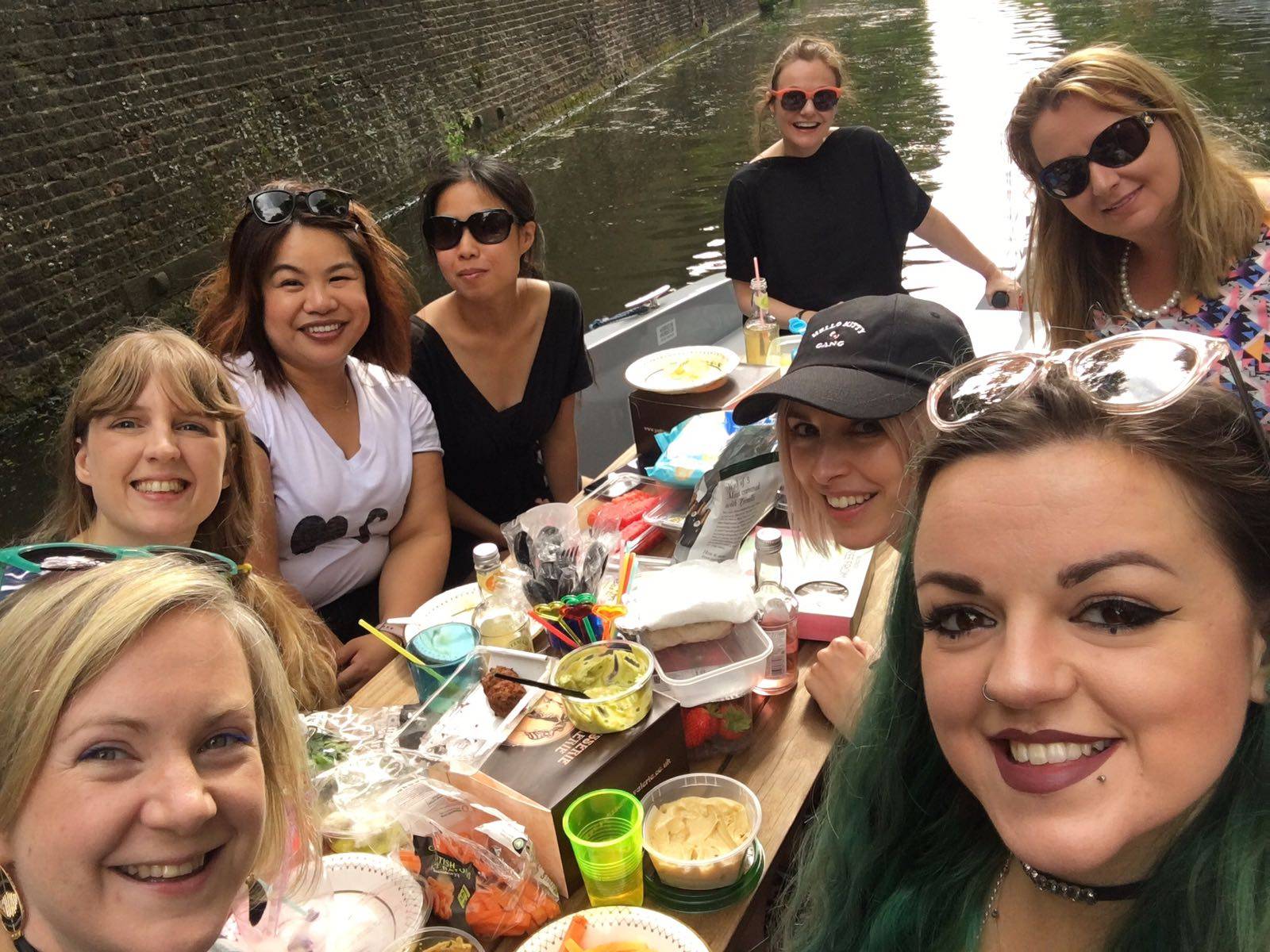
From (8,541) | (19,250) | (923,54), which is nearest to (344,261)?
(8,541)

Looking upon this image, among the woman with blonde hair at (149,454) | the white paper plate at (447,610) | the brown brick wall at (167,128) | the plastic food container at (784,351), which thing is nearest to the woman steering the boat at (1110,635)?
the white paper plate at (447,610)

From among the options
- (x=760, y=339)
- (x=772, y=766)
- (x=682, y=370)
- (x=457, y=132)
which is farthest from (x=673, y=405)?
(x=457, y=132)

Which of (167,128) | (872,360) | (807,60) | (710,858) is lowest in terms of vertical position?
(710,858)

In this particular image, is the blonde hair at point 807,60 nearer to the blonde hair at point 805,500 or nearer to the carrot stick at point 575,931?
the blonde hair at point 805,500

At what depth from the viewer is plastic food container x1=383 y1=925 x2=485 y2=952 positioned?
1.26 meters

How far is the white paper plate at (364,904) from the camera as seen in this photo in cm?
130

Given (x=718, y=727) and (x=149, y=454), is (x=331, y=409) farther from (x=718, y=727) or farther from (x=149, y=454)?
(x=718, y=727)

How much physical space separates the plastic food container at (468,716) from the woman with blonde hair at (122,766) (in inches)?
12.9

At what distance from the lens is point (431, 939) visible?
1308 millimetres

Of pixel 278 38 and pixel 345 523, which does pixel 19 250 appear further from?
pixel 345 523

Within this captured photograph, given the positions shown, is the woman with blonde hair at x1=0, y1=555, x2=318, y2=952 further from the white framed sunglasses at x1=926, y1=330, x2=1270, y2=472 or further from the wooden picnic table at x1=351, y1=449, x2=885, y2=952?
the white framed sunglasses at x1=926, y1=330, x2=1270, y2=472

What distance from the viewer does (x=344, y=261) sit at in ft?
8.91

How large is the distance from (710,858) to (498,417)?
2127mm

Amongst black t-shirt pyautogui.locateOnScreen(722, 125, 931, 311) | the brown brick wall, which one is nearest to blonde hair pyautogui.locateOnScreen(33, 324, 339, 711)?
black t-shirt pyautogui.locateOnScreen(722, 125, 931, 311)
